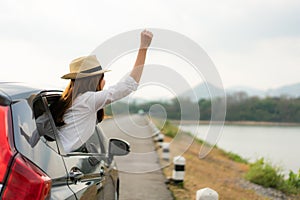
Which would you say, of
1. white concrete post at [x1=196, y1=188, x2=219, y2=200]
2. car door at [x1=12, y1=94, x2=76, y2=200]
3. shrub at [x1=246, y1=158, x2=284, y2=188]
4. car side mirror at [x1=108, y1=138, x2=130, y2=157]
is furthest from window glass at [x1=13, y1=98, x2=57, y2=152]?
shrub at [x1=246, y1=158, x2=284, y2=188]

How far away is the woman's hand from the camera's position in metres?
4.48

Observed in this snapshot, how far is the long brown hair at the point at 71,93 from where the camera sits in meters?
4.42

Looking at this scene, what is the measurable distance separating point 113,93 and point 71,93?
0.39m

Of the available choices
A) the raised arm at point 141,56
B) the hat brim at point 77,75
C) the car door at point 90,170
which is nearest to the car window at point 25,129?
the car door at point 90,170

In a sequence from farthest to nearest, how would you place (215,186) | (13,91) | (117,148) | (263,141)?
(263,141) → (215,186) → (117,148) → (13,91)

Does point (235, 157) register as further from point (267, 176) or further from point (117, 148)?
point (117, 148)

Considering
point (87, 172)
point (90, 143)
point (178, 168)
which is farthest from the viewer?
point (178, 168)

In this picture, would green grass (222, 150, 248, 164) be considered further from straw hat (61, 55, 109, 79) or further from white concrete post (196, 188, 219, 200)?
straw hat (61, 55, 109, 79)

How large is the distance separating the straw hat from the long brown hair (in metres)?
0.05

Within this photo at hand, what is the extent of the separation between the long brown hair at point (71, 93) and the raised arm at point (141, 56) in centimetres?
37

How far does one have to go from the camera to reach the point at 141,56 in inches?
178

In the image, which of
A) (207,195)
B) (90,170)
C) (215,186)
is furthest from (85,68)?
(215,186)

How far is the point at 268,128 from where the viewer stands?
34781 millimetres

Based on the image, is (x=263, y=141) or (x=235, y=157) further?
(x=263, y=141)
